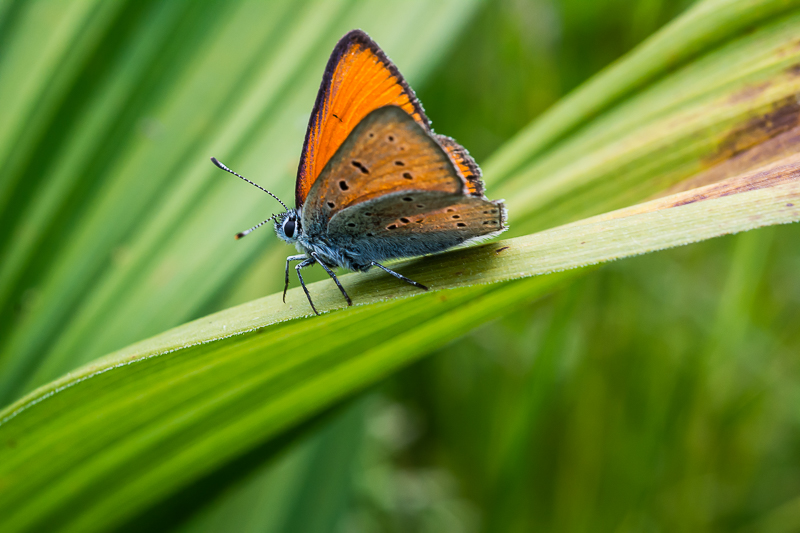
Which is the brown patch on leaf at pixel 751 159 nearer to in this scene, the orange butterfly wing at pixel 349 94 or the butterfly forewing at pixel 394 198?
the butterfly forewing at pixel 394 198

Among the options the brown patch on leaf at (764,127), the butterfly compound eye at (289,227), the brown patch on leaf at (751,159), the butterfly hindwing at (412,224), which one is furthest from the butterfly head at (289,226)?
the brown patch on leaf at (764,127)

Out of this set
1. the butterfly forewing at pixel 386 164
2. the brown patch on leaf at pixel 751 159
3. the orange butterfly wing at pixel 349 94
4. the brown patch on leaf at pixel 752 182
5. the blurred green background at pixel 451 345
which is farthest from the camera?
the blurred green background at pixel 451 345

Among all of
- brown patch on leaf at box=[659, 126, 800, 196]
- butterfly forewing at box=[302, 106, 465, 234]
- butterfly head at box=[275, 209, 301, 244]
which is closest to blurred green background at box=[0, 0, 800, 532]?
butterfly head at box=[275, 209, 301, 244]

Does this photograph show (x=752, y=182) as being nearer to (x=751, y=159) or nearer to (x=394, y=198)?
(x=751, y=159)

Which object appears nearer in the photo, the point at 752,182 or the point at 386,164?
the point at 752,182

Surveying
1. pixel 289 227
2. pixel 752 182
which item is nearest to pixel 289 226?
pixel 289 227

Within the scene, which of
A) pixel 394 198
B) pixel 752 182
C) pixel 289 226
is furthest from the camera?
pixel 289 226

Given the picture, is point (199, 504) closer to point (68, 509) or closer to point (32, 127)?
point (68, 509)

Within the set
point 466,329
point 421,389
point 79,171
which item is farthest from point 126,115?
point 421,389
